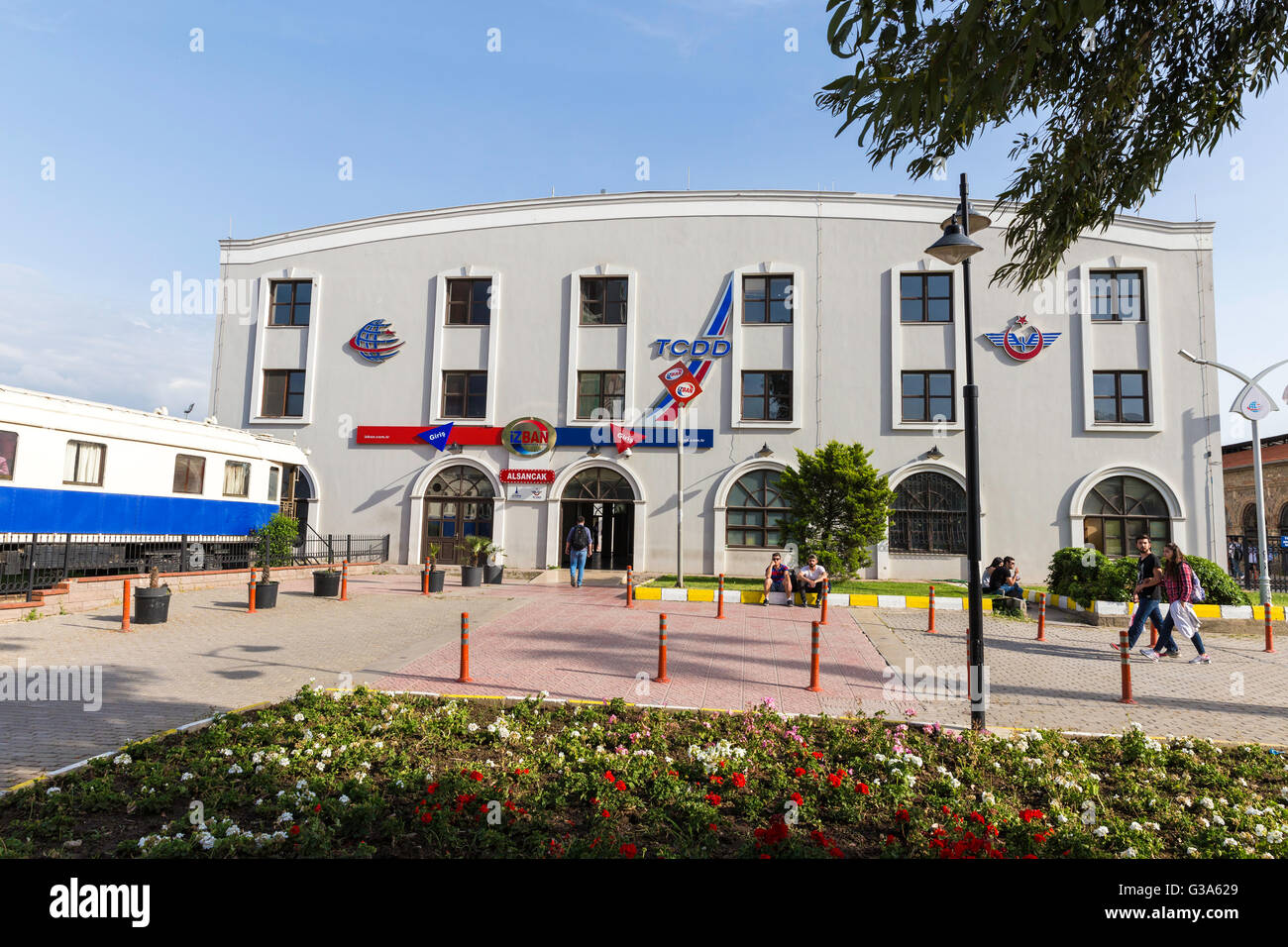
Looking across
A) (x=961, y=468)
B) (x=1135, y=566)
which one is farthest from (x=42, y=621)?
(x=961, y=468)

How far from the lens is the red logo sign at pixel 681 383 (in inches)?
933

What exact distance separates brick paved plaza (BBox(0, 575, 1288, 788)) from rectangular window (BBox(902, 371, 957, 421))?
10.1m

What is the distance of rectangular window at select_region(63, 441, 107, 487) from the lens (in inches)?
583

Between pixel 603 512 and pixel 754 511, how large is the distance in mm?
5408

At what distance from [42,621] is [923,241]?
26157mm

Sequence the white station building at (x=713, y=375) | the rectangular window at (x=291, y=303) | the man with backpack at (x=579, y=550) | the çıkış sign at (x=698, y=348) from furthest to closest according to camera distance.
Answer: the rectangular window at (x=291, y=303)
the çıkış sign at (x=698, y=348)
the white station building at (x=713, y=375)
the man with backpack at (x=579, y=550)

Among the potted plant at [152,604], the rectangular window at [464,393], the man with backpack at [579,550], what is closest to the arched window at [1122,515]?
the man with backpack at [579,550]

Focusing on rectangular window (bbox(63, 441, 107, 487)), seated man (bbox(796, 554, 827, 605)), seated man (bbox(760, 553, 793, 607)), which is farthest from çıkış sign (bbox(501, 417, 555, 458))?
rectangular window (bbox(63, 441, 107, 487))

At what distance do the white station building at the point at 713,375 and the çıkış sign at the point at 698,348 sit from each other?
0.08 m

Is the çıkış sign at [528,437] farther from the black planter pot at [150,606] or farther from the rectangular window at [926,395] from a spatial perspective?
the black planter pot at [150,606]

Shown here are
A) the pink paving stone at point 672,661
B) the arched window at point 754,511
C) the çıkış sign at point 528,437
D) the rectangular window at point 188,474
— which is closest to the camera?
the pink paving stone at point 672,661

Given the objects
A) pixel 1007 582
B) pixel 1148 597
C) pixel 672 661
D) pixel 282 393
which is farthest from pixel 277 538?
pixel 1148 597
